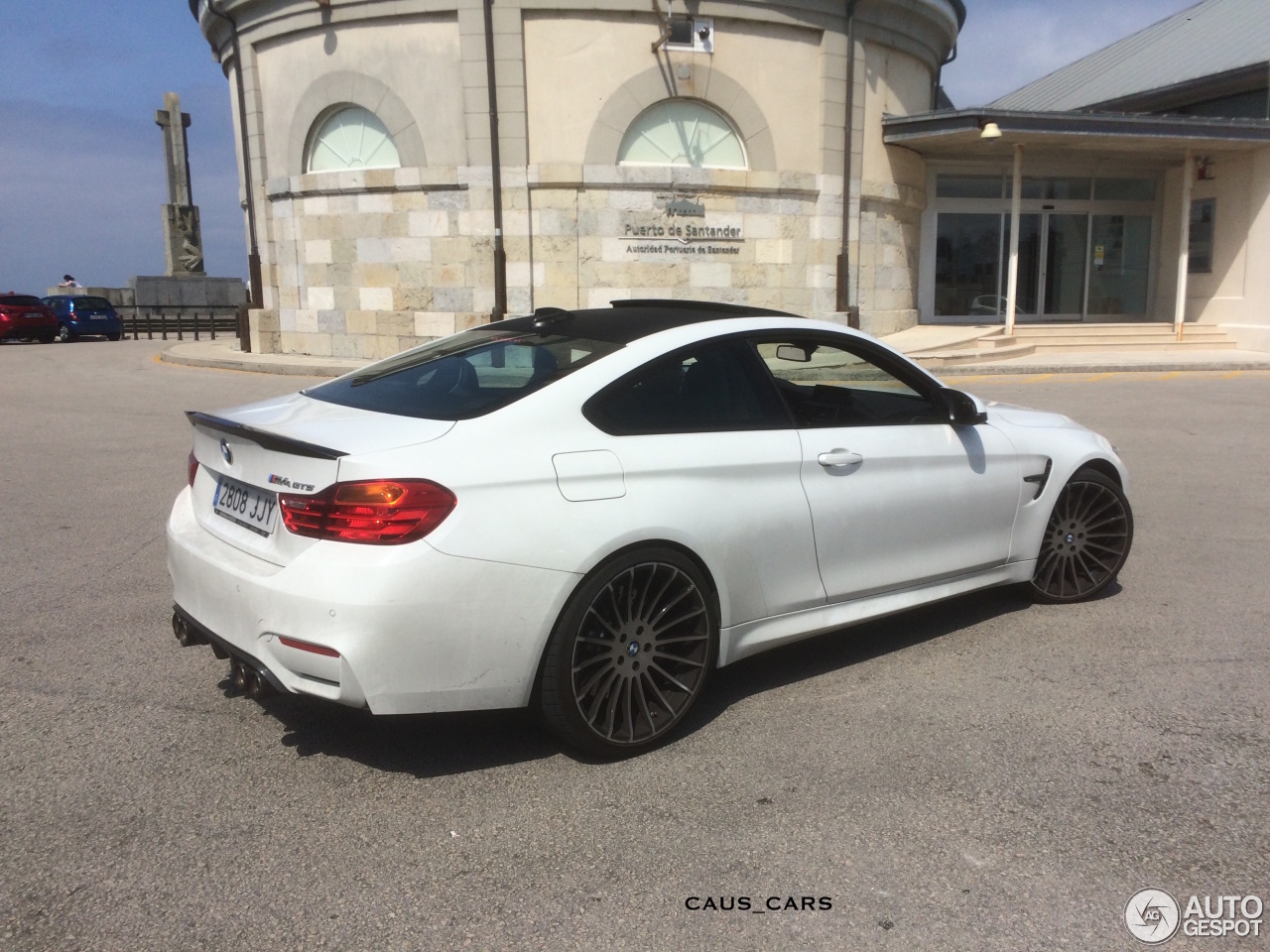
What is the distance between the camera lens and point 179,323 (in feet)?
114

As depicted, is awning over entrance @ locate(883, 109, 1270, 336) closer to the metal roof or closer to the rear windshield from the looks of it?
the metal roof

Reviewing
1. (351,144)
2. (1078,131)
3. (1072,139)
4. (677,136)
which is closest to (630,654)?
(677,136)

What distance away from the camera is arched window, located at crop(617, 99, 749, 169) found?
18.9 metres

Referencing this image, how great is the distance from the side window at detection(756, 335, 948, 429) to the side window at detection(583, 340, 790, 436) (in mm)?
123

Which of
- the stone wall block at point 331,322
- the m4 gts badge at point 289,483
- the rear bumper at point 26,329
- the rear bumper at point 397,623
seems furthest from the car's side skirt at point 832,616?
the rear bumper at point 26,329

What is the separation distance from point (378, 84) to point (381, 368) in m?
16.4

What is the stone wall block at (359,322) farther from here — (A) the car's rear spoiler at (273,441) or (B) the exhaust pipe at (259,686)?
(B) the exhaust pipe at (259,686)

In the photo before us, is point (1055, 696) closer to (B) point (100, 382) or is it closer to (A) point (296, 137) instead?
(B) point (100, 382)

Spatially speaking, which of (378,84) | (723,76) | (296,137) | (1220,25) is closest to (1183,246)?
(1220,25)

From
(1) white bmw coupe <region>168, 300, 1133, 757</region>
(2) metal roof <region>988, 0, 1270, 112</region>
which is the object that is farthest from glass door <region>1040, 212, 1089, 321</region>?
(1) white bmw coupe <region>168, 300, 1133, 757</region>

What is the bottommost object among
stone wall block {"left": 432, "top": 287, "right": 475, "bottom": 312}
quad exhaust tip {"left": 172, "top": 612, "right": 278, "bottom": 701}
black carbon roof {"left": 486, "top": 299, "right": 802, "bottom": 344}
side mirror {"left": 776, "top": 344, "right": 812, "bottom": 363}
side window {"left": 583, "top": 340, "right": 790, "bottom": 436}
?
quad exhaust tip {"left": 172, "top": 612, "right": 278, "bottom": 701}

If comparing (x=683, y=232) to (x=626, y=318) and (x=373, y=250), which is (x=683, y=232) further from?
(x=626, y=318)

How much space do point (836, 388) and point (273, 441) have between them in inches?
101

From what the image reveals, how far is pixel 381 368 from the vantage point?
4359 mm
